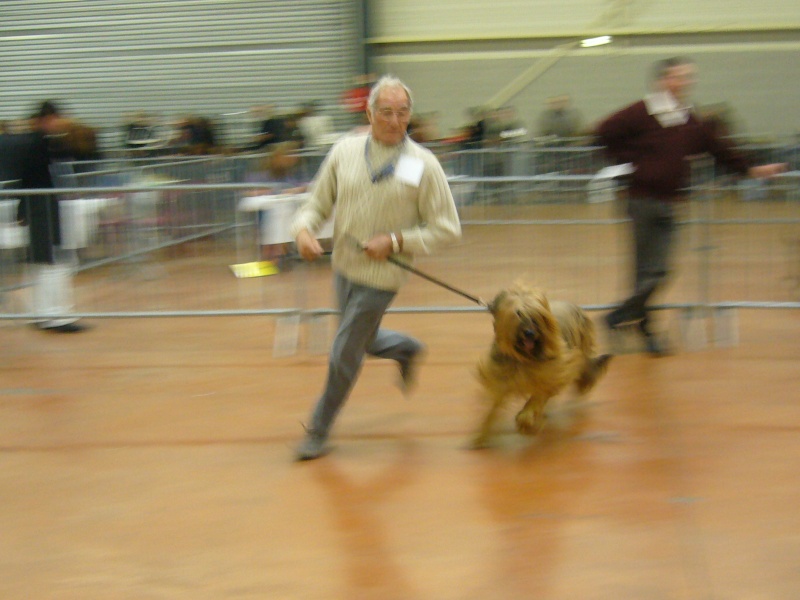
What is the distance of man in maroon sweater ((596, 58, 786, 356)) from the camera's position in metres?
5.40

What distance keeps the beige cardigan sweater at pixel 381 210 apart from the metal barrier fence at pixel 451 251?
8.91 ft

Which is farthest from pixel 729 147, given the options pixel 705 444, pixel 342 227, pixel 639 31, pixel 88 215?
pixel 639 31

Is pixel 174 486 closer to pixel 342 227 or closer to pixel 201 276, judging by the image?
pixel 342 227

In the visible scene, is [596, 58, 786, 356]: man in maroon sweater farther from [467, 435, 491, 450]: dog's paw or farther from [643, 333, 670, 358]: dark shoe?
[467, 435, 491, 450]: dog's paw

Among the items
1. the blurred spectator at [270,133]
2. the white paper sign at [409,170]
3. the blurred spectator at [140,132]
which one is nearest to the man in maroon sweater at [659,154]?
the white paper sign at [409,170]

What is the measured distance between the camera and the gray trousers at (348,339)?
157 inches

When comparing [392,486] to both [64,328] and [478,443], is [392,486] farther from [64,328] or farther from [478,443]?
[64,328]

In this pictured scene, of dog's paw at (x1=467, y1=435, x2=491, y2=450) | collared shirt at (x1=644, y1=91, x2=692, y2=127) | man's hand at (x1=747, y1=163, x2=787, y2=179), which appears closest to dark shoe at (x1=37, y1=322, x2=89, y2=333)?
dog's paw at (x1=467, y1=435, x2=491, y2=450)

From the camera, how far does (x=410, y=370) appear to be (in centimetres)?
463

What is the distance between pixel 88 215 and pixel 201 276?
1108 millimetres

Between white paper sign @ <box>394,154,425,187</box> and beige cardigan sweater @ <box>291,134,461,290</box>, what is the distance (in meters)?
0.02

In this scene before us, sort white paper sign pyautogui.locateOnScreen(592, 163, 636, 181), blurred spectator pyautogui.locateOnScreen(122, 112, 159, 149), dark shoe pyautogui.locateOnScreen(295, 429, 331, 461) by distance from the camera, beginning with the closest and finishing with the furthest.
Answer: dark shoe pyautogui.locateOnScreen(295, 429, 331, 461)
white paper sign pyautogui.locateOnScreen(592, 163, 636, 181)
blurred spectator pyautogui.locateOnScreen(122, 112, 159, 149)

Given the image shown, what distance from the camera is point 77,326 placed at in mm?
6922

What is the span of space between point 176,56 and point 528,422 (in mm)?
14595
